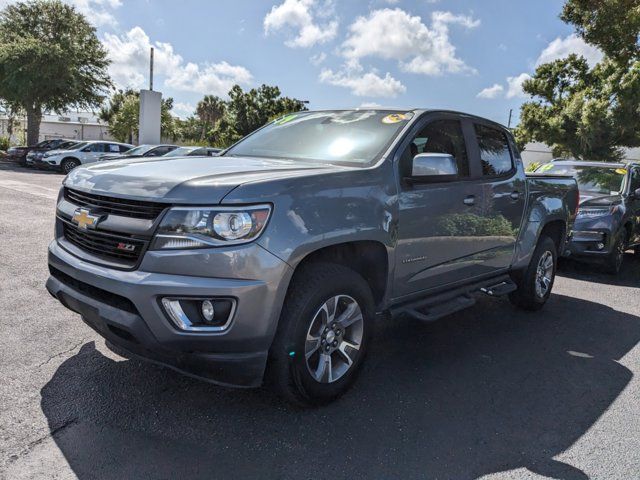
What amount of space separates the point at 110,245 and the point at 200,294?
2.20 ft

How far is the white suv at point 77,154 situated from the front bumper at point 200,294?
2113cm

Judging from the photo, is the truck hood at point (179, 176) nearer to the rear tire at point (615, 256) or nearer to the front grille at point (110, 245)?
the front grille at point (110, 245)

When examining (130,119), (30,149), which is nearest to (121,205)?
(30,149)

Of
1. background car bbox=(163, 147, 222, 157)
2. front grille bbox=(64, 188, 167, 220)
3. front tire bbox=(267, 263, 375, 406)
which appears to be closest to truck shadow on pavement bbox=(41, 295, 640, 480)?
front tire bbox=(267, 263, 375, 406)

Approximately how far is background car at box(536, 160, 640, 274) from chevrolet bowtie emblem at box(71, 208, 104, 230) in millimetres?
6471

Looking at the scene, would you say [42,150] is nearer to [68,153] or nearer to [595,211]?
[68,153]

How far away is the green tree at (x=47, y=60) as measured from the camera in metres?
25.5

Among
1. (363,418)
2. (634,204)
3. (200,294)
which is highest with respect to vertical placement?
(634,204)

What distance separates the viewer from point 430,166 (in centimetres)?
355

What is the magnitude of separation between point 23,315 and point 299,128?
2762mm

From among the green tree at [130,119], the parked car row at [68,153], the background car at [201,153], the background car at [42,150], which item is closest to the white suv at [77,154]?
the parked car row at [68,153]

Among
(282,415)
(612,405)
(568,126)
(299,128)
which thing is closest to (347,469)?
(282,415)

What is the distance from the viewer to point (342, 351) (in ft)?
10.7

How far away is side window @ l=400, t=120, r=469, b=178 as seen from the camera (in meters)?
3.68
